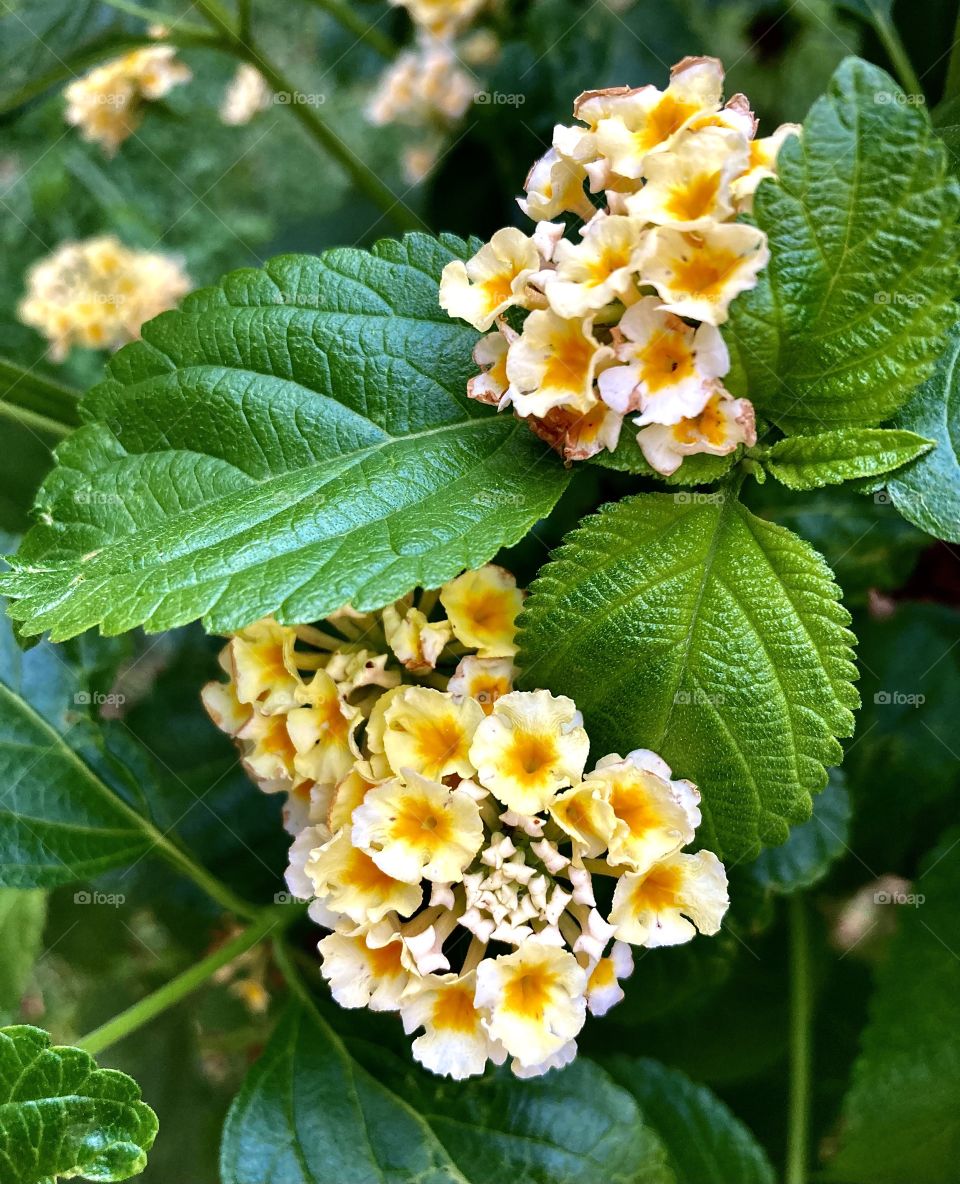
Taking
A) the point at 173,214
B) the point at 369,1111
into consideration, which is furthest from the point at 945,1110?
the point at 173,214

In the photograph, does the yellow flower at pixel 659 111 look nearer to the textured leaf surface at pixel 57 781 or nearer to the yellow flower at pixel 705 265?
the yellow flower at pixel 705 265

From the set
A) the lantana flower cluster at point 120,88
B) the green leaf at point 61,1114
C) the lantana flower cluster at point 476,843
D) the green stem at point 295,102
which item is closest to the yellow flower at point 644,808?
the lantana flower cluster at point 476,843

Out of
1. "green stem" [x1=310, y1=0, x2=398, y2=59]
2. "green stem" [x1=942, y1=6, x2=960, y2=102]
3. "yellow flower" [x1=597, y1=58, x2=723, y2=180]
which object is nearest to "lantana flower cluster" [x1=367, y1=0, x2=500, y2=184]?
"green stem" [x1=310, y1=0, x2=398, y2=59]

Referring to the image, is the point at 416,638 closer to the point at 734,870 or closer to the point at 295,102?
the point at 734,870

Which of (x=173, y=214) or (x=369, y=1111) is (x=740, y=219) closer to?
(x=369, y=1111)

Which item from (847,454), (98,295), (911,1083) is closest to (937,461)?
(847,454)
